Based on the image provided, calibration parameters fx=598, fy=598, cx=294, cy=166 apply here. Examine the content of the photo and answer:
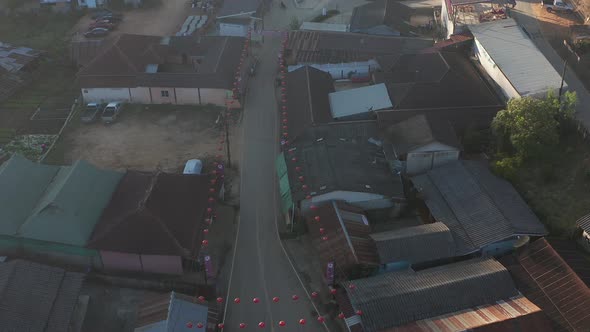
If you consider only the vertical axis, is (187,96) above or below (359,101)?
below

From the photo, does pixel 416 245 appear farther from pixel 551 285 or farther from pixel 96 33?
pixel 96 33

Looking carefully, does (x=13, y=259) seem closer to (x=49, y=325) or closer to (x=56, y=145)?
(x=49, y=325)

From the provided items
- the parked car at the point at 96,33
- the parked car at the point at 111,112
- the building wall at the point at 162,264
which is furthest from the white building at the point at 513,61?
the parked car at the point at 96,33

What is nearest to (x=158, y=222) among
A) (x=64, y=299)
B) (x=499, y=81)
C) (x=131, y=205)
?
(x=131, y=205)

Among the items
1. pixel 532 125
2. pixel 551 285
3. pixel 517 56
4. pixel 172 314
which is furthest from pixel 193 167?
pixel 517 56

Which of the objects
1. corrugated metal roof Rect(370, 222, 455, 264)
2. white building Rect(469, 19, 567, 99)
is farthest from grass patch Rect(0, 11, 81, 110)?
white building Rect(469, 19, 567, 99)

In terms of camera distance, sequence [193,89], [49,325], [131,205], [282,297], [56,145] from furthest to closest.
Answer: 1. [193,89]
2. [56,145]
3. [131,205]
4. [282,297]
5. [49,325]
